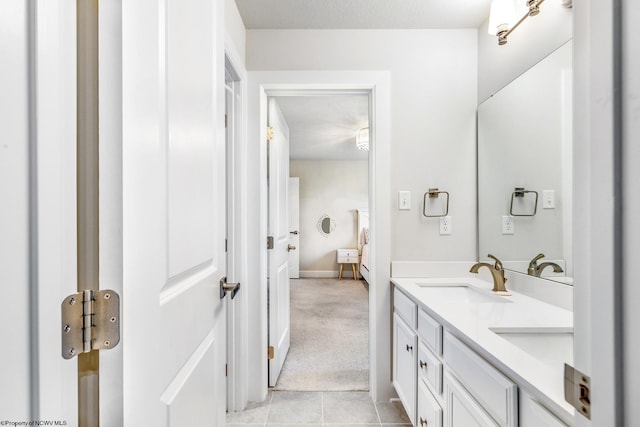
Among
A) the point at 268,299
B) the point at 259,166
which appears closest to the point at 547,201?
the point at 259,166

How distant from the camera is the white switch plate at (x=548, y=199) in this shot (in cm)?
144

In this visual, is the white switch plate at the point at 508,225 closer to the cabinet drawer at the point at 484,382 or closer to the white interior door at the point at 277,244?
the cabinet drawer at the point at 484,382

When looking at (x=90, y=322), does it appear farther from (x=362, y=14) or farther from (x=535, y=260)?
(x=362, y=14)

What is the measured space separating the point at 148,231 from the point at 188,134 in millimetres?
297

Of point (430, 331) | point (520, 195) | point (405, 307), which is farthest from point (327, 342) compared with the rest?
point (520, 195)

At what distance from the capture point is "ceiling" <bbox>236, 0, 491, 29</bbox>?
5.83ft

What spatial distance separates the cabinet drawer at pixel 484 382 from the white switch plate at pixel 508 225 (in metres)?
0.81

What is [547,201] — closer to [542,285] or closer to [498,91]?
[542,285]

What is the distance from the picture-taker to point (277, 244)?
235 centimetres

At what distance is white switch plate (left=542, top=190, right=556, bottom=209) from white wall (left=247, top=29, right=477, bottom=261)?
56 centimetres

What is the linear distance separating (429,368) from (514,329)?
0.45 meters

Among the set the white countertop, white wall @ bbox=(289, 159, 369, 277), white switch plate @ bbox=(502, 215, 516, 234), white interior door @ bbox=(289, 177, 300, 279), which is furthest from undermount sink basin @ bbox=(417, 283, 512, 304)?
white wall @ bbox=(289, 159, 369, 277)

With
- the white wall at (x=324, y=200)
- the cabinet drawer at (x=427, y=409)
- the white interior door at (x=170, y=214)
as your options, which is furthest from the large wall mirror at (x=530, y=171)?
the white wall at (x=324, y=200)

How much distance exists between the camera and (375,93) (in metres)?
2.01
